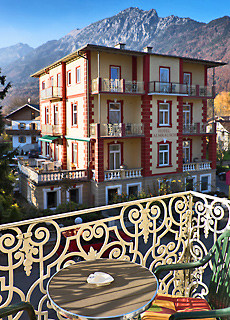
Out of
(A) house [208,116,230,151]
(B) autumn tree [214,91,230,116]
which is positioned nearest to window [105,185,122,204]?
(A) house [208,116,230,151]

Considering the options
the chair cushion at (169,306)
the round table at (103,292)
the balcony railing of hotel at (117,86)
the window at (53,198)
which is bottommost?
the window at (53,198)

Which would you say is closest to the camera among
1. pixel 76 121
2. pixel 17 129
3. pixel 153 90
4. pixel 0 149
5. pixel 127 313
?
pixel 127 313

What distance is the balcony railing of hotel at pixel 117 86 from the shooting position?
19.4m

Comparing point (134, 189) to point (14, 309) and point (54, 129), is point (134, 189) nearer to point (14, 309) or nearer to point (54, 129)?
point (54, 129)

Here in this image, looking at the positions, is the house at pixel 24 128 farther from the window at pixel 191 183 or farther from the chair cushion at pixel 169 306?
the chair cushion at pixel 169 306

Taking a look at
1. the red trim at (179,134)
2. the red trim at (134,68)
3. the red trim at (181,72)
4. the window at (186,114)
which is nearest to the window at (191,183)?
the red trim at (179,134)

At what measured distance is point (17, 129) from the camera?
5119 centimetres

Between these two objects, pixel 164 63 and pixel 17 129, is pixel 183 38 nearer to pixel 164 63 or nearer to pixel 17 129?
pixel 17 129

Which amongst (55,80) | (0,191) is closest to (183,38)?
(55,80)

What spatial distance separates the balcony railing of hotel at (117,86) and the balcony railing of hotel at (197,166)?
21.7 feet

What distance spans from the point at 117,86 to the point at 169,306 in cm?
1795

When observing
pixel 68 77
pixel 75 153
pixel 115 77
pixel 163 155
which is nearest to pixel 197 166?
pixel 163 155

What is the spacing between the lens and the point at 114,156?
21.3 m

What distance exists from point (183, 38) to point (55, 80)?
156858mm
